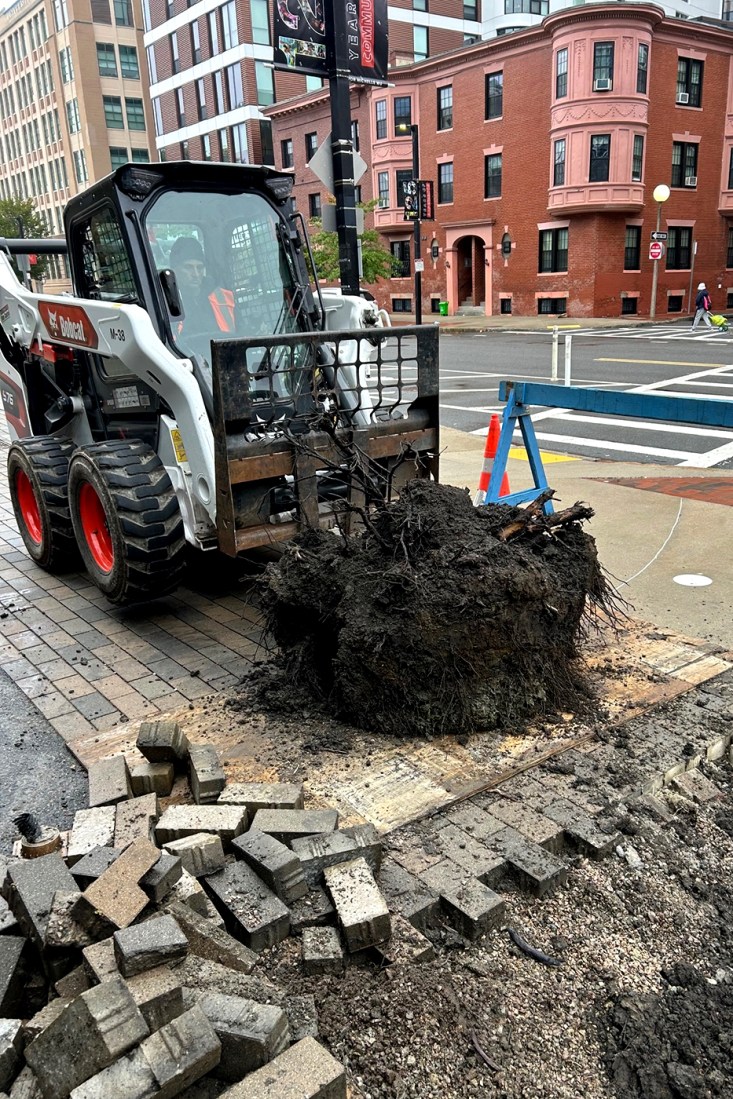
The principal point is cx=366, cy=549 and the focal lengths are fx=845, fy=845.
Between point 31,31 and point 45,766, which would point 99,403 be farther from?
point 31,31

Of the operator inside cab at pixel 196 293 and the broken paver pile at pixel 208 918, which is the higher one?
the operator inside cab at pixel 196 293

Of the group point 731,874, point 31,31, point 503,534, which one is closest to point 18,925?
point 731,874

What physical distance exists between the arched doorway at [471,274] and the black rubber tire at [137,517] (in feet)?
122

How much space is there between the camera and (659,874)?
10.5 ft

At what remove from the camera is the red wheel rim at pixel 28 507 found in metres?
7.56

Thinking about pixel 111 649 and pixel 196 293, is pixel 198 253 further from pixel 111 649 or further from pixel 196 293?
pixel 111 649

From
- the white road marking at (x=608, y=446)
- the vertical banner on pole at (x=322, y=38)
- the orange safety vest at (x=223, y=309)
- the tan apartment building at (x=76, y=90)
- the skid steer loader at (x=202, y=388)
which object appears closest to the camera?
the skid steer loader at (x=202, y=388)

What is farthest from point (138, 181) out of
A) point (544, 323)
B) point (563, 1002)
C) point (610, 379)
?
point (544, 323)

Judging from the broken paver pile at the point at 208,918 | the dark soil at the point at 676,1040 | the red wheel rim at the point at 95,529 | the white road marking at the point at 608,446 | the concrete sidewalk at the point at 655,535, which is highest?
the red wheel rim at the point at 95,529

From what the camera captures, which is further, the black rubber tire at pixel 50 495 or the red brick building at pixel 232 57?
the red brick building at pixel 232 57

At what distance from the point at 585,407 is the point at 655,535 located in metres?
2.13

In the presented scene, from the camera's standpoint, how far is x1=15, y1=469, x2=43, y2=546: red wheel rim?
756 cm

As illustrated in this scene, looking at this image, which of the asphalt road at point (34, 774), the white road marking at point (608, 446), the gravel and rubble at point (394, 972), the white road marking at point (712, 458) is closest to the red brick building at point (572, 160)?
the white road marking at point (608, 446)

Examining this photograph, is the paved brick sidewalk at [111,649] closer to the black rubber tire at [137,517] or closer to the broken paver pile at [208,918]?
the black rubber tire at [137,517]
